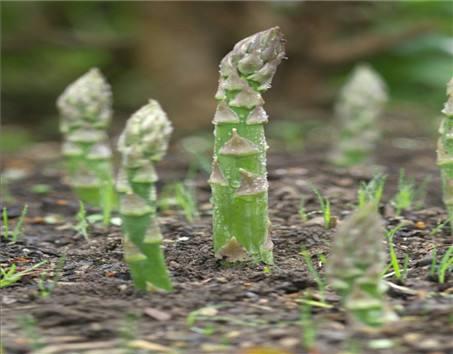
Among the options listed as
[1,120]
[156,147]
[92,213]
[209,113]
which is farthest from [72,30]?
[156,147]

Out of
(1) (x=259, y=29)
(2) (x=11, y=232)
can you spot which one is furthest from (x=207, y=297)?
(1) (x=259, y=29)

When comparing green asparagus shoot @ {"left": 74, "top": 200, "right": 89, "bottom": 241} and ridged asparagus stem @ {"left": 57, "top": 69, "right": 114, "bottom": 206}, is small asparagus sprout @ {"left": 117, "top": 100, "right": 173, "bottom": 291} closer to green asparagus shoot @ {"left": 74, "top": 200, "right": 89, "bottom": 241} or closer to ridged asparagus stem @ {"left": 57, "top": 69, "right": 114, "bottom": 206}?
green asparagus shoot @ {"left": 74, "top": 200, "right": 89, "bottom": 241}

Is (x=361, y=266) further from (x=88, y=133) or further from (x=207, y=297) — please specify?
(x=88, y=133)

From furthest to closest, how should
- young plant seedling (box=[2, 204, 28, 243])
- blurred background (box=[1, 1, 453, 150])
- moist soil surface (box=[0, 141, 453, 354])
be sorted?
1. blurred background (box=[1, 1, 453, 150])
2. young plant seedling (box=[2, 204, 28, 243])
3. moist soil surface (box=[0, 141, 453, 354])

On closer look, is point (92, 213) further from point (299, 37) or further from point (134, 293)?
point (299, 37)

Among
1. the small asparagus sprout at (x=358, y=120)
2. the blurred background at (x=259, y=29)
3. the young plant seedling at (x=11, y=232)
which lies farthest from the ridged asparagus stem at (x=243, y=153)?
the blurred background at (x=259, y=29)

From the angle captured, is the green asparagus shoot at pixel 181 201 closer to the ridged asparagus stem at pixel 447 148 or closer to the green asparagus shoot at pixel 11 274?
the green asparagus shoot at pixel 11 274

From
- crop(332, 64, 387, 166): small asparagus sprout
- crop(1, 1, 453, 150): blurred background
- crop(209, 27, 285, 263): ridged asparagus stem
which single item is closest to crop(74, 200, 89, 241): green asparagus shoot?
crop(209, 27, 285, 263): ridged asparagus stem
